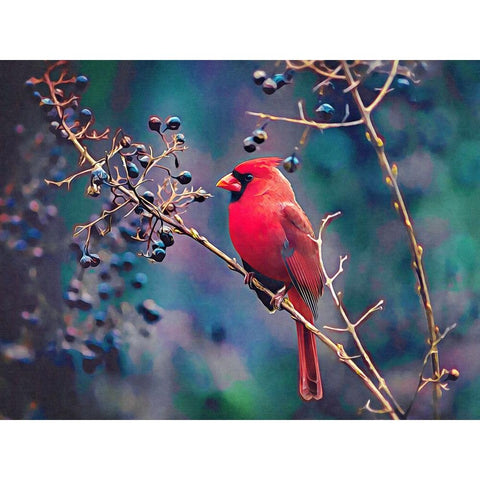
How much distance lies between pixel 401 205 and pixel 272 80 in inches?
24.4

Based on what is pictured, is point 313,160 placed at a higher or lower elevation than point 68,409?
higher

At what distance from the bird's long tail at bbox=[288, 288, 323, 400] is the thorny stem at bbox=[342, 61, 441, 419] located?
1.31ft

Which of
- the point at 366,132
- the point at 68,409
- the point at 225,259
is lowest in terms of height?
the point at 68,409

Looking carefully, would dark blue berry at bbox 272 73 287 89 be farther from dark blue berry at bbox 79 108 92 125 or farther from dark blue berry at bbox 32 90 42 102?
dark blue berry at bbox 32 90 42 102

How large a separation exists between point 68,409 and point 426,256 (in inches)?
53.3

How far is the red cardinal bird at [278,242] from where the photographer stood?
1.74m

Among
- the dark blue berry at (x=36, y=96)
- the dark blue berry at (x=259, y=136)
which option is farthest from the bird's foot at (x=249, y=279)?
the dark blue berry at (x=36, y=96)

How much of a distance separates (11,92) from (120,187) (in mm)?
516

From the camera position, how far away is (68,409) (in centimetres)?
180

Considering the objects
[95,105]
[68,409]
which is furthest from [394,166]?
[68,409]

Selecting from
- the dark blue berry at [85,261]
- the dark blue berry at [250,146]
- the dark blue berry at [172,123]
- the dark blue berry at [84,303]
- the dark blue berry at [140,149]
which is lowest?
the dark blue berry at [84,303]

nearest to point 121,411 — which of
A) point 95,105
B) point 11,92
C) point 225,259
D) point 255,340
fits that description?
point 255,340

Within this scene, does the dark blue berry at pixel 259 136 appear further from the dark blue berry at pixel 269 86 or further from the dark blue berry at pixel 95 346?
the dark blue berry at pixel 95 346

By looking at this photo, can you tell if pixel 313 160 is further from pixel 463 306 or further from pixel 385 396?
pixel 385 396
